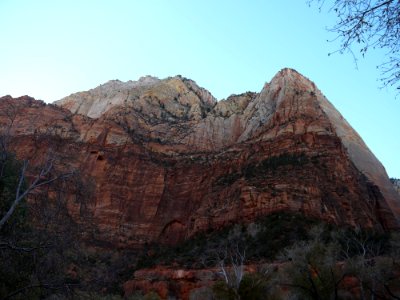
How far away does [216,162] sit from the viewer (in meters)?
71.0

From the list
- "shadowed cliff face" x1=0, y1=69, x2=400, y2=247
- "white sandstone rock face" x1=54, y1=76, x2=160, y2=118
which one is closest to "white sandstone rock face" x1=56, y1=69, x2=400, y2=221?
"white sandstone rock face" x1=54, y1=76, x2=160, y2=118

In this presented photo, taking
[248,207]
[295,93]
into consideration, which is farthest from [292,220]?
[295,93]

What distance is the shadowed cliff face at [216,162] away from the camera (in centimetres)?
5384

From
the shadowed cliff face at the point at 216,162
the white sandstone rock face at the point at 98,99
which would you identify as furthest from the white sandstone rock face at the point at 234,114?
the shadowed cliff face at the point at 216,162

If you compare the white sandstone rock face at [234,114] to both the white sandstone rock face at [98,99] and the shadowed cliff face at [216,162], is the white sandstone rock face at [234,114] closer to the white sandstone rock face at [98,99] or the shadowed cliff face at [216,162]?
the white sandstone rock face at [98,99]

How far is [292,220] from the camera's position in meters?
46.3

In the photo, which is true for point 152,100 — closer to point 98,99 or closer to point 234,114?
point 98,99

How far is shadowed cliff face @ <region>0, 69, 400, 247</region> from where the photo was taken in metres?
53.8

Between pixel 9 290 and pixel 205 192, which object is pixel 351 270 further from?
pixel 205 192

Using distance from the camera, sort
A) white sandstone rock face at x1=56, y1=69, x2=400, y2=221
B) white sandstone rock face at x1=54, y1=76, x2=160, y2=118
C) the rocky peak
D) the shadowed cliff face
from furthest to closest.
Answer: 1. white sandstone rock face at x1=54, y1=76, x2=160, y2=118
2. the rocky peak
3. white sandstone rock face at x1=56, y1=69, x2=400, y2=221
4. the shadowed cliff face

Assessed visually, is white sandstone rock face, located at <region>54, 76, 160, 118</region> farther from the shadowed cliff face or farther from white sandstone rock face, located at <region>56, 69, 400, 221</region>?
the shadowed cliff face

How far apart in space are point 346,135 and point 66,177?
81028mm

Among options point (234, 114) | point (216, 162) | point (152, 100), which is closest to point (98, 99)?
point (152, 100)

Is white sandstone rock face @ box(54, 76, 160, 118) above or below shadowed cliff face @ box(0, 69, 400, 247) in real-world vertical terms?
above
